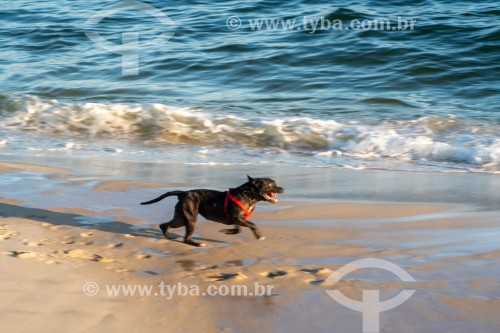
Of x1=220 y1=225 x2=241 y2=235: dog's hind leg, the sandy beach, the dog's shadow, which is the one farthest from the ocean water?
x1=220 y1=225 x2=241 y2=235: dog's hind leg

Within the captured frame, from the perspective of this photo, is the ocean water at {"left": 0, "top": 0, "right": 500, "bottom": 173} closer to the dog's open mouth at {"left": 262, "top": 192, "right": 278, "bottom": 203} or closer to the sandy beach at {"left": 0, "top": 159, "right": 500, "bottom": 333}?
the sandy beach at {"left": 0, "top": 159, "right": 500, "bottom": 333}

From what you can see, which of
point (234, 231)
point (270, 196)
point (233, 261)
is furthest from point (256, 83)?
point (233, 261)

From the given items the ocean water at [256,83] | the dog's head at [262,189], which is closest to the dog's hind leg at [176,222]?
the dog's head at [262,189]

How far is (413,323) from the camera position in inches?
135

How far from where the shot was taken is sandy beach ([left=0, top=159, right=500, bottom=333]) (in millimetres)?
3482

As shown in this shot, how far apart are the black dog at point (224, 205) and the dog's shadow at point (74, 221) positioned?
151mm

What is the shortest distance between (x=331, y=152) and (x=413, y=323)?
16.4 ft

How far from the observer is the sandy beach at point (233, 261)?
348 cm

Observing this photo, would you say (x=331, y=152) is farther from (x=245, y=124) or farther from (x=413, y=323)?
(x=413, y=323)

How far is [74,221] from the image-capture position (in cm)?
524

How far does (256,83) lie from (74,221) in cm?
737

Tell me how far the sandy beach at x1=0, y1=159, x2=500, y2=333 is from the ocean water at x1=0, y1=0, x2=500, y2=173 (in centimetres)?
206

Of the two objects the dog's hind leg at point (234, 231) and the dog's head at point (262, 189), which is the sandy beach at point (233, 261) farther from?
the dog's head at point (262, 189)

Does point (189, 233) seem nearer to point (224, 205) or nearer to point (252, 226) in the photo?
point (224, 205)
